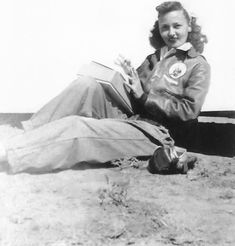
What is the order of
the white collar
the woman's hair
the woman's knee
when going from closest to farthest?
the woman's knee → the white collar → the woman's hair

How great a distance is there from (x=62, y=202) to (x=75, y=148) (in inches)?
22.2

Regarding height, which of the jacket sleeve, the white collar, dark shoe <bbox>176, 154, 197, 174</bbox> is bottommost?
dark shoe <bbox>176, 154, 197, 174</bbox>

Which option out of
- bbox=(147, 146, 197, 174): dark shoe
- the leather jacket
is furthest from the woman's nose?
bbox=(147, 146, 197, 174): dark shoe

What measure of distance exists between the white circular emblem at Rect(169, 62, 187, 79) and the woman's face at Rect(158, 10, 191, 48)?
0.18 meters

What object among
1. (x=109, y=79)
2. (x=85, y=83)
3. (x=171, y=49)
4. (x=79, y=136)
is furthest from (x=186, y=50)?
(x=79, y=136)

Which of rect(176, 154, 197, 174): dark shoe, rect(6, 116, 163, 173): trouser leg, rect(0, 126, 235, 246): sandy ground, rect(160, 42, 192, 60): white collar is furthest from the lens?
rect(160, 42, 192, 60): white collar

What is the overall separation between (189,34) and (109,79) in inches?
36.4

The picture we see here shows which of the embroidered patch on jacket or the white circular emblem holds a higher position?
the white circular emblem

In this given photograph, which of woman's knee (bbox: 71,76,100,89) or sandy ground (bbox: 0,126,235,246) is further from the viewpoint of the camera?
woman's knee (bbox: 71,76,100,89)

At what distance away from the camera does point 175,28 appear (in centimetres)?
318

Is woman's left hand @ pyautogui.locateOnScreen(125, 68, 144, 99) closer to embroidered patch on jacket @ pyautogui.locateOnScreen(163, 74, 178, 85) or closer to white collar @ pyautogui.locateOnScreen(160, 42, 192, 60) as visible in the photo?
embroidered patch on jacket @ pyautogui.locateOnScreen(163, 74, 178, 85)

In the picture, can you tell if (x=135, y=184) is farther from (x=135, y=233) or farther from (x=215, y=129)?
(x=215, y=129)

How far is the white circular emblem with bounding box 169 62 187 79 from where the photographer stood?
9.94 feet

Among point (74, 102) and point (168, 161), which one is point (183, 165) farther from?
point (74, 102)
